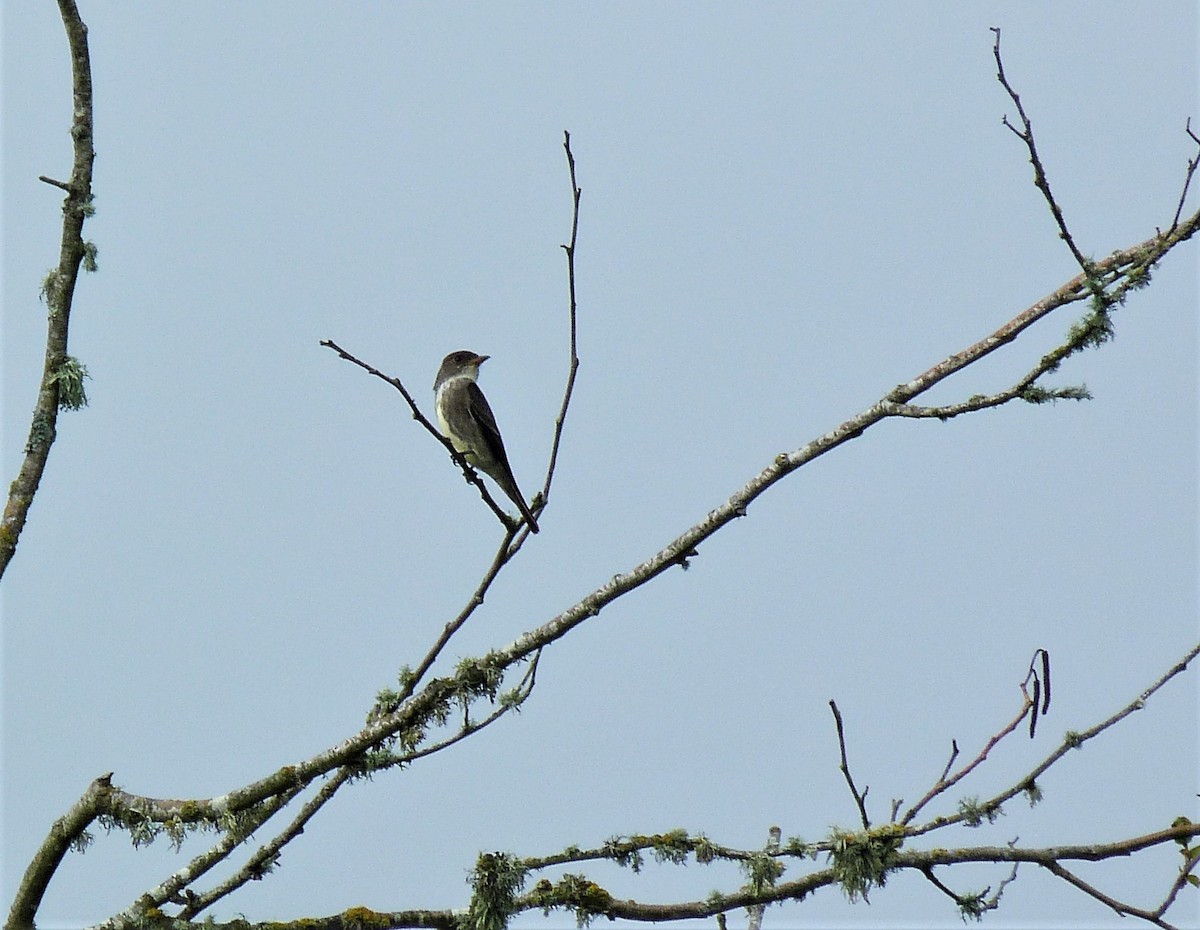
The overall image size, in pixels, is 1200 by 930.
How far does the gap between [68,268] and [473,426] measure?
4847 mm

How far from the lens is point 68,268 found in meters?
5.59

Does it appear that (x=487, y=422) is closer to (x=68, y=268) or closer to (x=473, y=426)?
(x=473, y=426)

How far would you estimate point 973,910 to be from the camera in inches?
175

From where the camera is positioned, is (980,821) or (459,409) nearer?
(980,821)

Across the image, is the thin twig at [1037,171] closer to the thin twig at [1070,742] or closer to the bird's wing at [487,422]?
the thin twig at [1070,742]

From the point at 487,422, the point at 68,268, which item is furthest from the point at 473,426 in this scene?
the point at 68,268

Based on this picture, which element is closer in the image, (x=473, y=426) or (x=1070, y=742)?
(x=1070, y=742)

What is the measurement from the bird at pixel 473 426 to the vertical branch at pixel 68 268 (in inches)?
159

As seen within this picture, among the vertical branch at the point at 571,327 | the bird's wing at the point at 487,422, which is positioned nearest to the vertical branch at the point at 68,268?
the vertical branch at the point at 571,327

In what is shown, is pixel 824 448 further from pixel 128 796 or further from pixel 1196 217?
pixel 128 796

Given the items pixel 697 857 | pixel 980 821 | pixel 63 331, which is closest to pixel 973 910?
pixel 980 821

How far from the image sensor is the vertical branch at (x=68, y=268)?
5520 millimetres

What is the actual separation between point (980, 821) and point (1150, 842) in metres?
0.47

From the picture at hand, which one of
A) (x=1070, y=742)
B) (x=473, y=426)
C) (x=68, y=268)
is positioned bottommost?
(x=1070, y=742)
